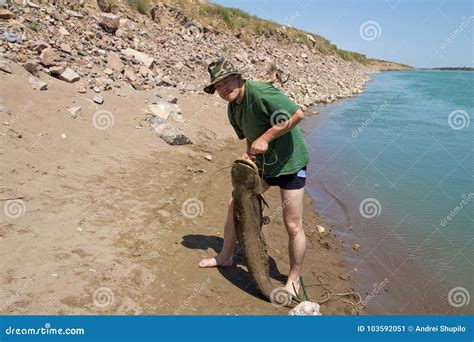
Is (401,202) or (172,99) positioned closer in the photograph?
(401,202)

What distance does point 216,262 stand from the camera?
4.02 metres

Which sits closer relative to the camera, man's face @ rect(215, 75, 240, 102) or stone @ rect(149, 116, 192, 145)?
man's face @ rect(215, 75, 240, 102)

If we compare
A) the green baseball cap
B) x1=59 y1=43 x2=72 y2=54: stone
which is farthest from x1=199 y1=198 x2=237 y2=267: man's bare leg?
x1=59 y1=43 x2=72 y2=54: stone

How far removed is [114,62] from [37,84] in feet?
8.22

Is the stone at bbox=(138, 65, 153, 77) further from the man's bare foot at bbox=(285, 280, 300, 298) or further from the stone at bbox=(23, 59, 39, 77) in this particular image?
the man's bare foot at bbox=(285, 280, 300, 298)

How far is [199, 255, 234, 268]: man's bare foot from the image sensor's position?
398 centimetres

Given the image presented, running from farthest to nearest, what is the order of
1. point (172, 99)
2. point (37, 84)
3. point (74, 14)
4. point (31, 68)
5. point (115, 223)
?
1. point (74, 14)
2. point (172, 99)
3. point (31, 68)
4. point (37, 84)
5. point (115, 223)

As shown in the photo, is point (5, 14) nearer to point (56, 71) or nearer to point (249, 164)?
point (56, 71)

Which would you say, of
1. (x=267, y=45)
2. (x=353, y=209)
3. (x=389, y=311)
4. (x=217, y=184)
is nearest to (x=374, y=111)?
(x=267, y=45)

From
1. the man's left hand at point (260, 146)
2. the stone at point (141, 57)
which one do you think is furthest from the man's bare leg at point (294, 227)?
the stone at point (141, 57)

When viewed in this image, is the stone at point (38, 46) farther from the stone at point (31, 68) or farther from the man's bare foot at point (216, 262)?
the man's bare foot at point (216, 262)

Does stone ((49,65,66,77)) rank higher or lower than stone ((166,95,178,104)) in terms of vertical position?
lower

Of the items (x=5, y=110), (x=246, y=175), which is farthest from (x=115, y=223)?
(x=5, y=110)

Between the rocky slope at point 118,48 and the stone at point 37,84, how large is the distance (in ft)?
0.05
